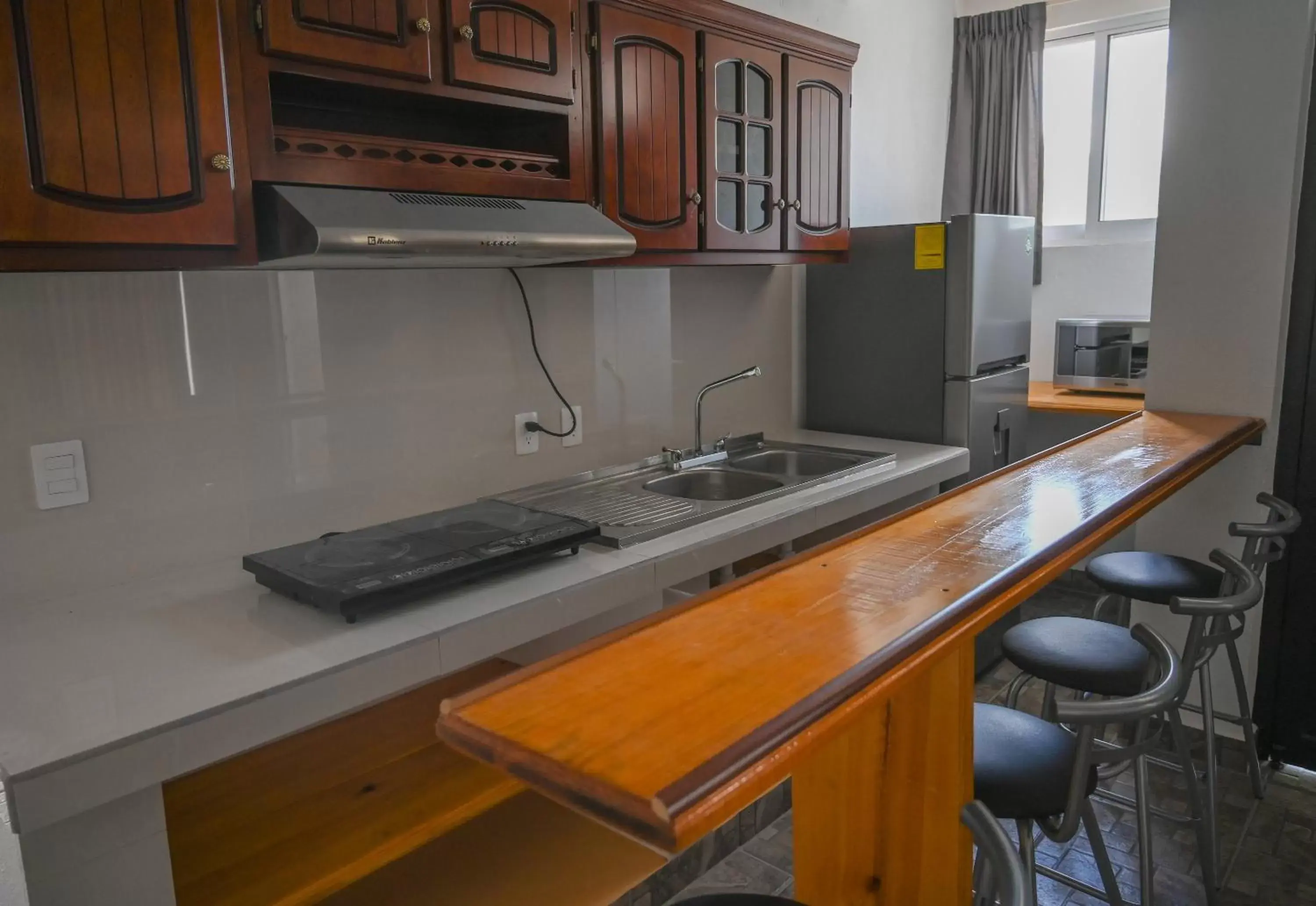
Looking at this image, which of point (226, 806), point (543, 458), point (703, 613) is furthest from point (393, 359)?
point (703, 613)

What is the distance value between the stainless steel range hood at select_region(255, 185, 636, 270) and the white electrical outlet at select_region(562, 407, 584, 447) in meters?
0.62

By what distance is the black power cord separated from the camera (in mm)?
2456

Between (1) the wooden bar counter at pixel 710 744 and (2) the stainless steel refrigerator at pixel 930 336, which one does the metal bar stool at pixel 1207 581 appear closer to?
(1) the wooden bar counter at pixel 710 744

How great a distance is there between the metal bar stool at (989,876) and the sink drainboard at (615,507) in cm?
108

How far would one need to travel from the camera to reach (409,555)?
1781 millimetres

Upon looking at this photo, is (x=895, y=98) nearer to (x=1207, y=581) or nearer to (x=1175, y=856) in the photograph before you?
(x=1207, y=581)

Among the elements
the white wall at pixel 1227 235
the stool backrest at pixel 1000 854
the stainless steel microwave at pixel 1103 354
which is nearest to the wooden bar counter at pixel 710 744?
the stool backrest at pixel 1000 854

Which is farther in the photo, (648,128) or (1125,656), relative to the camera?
(648,128)

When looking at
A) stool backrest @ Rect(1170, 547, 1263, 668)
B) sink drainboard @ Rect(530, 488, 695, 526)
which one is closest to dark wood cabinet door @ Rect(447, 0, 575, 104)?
sink drainboard @ Rect(530, 488, 695, 526)

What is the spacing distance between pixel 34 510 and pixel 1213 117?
2893mm

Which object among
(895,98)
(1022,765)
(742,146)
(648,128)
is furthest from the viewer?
(895,98)

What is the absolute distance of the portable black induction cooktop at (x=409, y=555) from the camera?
1611 millimetres

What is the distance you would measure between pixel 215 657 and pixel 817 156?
2223mm

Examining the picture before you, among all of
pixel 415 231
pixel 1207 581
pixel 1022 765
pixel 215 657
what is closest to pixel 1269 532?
pixel 1207 581
